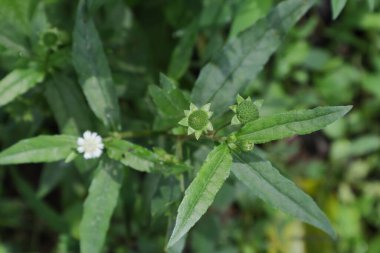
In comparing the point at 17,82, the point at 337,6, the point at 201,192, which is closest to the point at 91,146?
the point at 17,82

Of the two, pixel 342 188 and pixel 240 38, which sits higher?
pixel 240 38

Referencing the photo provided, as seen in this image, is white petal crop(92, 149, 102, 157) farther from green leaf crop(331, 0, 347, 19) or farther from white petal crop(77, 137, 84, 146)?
green leaf crop(331, 0, 347, 19)

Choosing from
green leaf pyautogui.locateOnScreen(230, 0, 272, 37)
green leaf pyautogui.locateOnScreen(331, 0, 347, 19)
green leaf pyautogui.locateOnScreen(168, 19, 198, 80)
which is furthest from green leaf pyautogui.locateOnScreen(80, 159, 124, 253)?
green leaf pyautogui.locateOnScreen(331, 0, 347, 19)

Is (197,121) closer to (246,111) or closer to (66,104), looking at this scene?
(246,111)

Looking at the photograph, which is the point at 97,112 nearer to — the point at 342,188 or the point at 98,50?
the point at 98,50

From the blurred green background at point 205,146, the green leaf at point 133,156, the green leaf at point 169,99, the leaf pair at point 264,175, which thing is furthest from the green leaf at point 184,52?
the leaf pair at point 264,175

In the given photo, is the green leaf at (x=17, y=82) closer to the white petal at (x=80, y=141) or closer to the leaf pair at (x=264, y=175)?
the white petal at (x=80, y=141)

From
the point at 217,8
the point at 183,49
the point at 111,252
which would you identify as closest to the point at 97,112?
the point at 183,49
